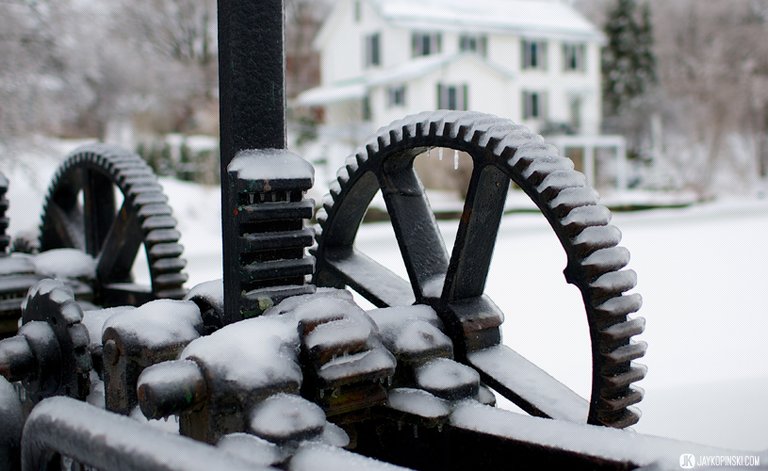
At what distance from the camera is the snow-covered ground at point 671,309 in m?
4.76

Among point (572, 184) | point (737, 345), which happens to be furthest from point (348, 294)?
point (737, 345)

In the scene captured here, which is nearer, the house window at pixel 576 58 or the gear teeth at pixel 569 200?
the gear teeth at pixel 569 200

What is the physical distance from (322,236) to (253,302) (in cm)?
92

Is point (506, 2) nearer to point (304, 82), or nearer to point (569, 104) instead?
point (569, 104)

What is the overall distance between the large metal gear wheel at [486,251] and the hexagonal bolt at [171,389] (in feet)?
2.93

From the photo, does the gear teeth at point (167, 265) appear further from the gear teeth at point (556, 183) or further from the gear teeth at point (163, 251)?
the gear teeth at point (556, 183)

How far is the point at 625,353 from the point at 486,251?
23.4 inches

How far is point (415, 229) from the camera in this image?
2812 mm

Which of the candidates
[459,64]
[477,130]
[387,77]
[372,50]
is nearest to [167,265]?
[477,130]

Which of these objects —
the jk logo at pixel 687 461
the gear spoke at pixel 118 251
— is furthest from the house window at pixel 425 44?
the jk logo at pixel 687 461

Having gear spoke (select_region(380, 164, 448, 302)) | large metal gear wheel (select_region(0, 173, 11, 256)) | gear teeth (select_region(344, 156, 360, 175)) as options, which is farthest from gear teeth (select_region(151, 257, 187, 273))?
gear spoke (select_region(380, 164, 448, 302))

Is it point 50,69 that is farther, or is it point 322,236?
point 50,69

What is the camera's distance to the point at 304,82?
1897 inches

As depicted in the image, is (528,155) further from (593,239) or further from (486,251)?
(486,251)
